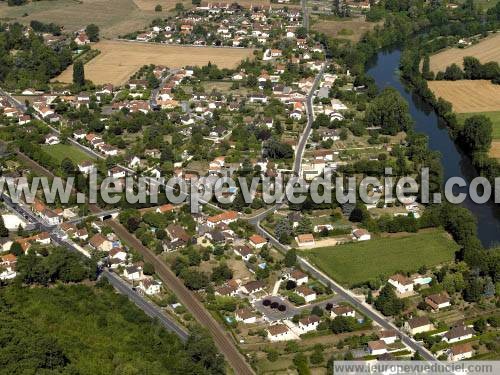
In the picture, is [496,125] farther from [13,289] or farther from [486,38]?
[13,289]

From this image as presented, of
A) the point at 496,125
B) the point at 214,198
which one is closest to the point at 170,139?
the point at 214,198

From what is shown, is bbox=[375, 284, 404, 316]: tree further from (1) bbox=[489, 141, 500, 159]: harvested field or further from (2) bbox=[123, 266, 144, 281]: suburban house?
(1) bbox=[489, 141, 500, 159]: harvested field

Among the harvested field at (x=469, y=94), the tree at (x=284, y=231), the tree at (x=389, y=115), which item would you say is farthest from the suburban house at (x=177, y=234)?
the harvested field at (x=469, y=94)

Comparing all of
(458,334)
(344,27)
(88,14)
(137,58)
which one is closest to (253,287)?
(458,334)

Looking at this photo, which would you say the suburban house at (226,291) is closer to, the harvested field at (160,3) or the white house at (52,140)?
the white house at (52,140)

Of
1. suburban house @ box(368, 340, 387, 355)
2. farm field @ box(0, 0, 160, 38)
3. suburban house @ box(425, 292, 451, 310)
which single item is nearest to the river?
suburban house @ box(425, 292, 451, 310)
